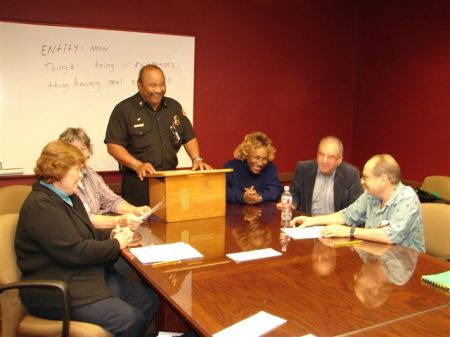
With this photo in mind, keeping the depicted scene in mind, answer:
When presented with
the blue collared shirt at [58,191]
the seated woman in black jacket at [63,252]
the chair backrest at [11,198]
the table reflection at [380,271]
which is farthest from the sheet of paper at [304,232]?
the chair backrest at [11,198]

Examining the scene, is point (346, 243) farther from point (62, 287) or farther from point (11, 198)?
point (11, 198)

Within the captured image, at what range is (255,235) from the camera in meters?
2.51

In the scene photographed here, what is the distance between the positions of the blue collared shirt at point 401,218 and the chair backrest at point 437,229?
1.42 feet

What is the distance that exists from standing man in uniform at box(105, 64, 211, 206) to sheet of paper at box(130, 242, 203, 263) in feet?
3.52

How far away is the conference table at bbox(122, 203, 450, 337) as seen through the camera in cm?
150

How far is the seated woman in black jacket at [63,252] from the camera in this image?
1.99 metres

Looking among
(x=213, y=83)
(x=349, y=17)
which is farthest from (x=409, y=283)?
(x=349, y=17)

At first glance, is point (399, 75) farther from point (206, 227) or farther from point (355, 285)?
point (355, 285)

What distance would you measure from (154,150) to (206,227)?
41.4 inches

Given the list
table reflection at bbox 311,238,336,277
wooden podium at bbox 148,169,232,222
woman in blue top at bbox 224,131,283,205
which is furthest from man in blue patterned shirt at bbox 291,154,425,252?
woman in blue top at bbox 224,131,283,205

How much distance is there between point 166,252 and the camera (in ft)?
7.17

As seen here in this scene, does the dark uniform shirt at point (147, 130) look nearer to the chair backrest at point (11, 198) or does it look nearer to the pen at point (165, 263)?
the chair backrest at point (11, 198)

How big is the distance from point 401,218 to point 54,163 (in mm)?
1706

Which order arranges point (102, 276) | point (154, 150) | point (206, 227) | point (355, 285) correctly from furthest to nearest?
1. point (154, 150)
2. point (206, 227)
3. point (102, 276)
4. point (355, 285)
